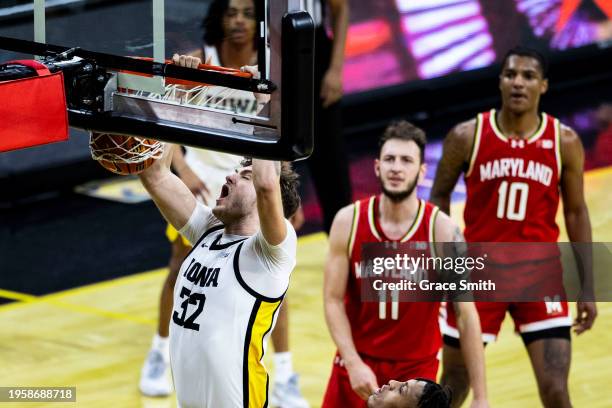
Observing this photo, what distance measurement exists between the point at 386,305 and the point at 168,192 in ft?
4.33

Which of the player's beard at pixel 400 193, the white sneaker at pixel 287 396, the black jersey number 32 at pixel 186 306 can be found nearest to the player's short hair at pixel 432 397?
the black jersey number 32 at pixel 186 306

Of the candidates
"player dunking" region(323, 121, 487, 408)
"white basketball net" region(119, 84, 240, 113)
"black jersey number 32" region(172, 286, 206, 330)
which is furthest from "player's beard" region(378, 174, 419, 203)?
"white basketball net" region(119, 84, 240, 113)

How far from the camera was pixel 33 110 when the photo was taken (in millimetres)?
4527

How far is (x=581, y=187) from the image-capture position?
23.6ft

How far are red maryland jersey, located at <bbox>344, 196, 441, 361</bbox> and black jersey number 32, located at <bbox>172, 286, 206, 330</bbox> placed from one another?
122 centimetres

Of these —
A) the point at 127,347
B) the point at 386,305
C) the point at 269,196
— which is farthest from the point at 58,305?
the point at 269,196

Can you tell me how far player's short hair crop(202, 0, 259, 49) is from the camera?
6.42 m

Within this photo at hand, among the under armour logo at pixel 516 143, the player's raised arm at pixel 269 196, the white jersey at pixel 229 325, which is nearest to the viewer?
the player's raised arm at pixel 269 196

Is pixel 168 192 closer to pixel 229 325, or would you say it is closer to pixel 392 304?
pixel 229 325

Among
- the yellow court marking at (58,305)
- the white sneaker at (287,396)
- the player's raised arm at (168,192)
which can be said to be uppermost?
the player's raised arm at (168,192)

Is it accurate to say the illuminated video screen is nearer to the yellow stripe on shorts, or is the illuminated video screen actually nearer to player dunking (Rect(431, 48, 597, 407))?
player dunking (Rect(431, 48, 597, 407))

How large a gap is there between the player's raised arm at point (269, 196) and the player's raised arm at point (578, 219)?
235 centimetres

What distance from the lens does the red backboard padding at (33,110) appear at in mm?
4461

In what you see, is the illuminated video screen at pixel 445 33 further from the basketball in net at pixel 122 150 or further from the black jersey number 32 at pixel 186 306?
the basketball in net at pixel 122 150
